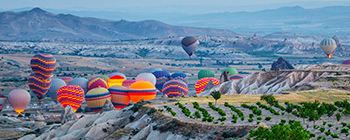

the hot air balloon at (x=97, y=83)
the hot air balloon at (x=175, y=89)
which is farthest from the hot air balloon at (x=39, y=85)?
the hot air balloon at (x=175, y=89)

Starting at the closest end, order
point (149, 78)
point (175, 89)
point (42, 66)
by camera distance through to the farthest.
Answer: point (175, 89), point (42, 66), point (149, 78)

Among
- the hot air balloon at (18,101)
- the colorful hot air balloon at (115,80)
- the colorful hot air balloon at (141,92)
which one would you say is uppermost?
the colorful hot air balloon at (141,92)

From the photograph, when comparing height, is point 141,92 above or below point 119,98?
above

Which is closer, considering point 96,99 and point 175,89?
point 96,99

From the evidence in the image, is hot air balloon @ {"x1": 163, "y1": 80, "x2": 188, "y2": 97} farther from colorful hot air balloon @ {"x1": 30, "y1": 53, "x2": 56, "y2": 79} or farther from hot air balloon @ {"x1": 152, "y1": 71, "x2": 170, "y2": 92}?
colorful hot air balloon @ {"x1": 30, "y1": 53, "x2": 56, "y2": 79}

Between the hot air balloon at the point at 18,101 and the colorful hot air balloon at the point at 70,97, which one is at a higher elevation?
the colorful hot air balloon at the point at 70,97

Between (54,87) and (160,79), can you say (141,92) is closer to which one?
(54,87)

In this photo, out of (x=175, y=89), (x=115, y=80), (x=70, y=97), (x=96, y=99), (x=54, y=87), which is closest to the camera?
(x=96, y=99)

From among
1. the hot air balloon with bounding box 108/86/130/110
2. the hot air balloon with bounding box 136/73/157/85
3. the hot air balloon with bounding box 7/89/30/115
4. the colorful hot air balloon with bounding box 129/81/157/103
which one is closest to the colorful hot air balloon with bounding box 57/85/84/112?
the hot air balloon with bounding box 108/86/130/110

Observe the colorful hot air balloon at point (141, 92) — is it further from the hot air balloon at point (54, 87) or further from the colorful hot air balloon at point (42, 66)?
the hot air balloon at point (54, 87)

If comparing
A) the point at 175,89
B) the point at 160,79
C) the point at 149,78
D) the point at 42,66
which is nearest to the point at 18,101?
the point at 42,66

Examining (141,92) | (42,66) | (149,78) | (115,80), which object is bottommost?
(115,80)
